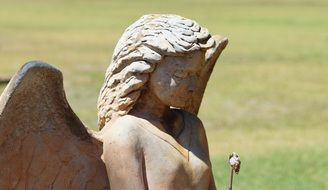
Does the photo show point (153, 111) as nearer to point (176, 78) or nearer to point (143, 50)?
point (176, 78)

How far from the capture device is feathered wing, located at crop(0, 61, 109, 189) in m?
4.28

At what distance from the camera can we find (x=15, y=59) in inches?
755

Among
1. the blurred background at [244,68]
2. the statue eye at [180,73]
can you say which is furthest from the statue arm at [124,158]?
the blurred background at [244,68]

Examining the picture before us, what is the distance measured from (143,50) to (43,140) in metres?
0.56

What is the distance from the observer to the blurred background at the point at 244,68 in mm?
10797

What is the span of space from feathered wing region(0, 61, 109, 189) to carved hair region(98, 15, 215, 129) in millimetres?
213

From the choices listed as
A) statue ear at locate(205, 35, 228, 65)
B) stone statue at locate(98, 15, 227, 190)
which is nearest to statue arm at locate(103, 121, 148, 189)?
stone statue at locate(98, 15, 227, 190)

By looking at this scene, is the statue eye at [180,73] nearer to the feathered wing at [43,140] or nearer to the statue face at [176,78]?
the statue face at [176,78]

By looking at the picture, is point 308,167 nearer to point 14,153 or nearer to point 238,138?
point 238,138

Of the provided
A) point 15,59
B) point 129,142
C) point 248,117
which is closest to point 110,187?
point 129,142

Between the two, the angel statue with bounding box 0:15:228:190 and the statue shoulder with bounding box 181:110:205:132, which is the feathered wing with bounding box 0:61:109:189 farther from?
the statue shoulder with bounding box 181:110:205:132

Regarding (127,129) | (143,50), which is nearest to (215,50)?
(143,50)

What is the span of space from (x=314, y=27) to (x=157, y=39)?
2302 centimetres

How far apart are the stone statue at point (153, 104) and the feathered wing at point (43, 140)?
0.11 meters
